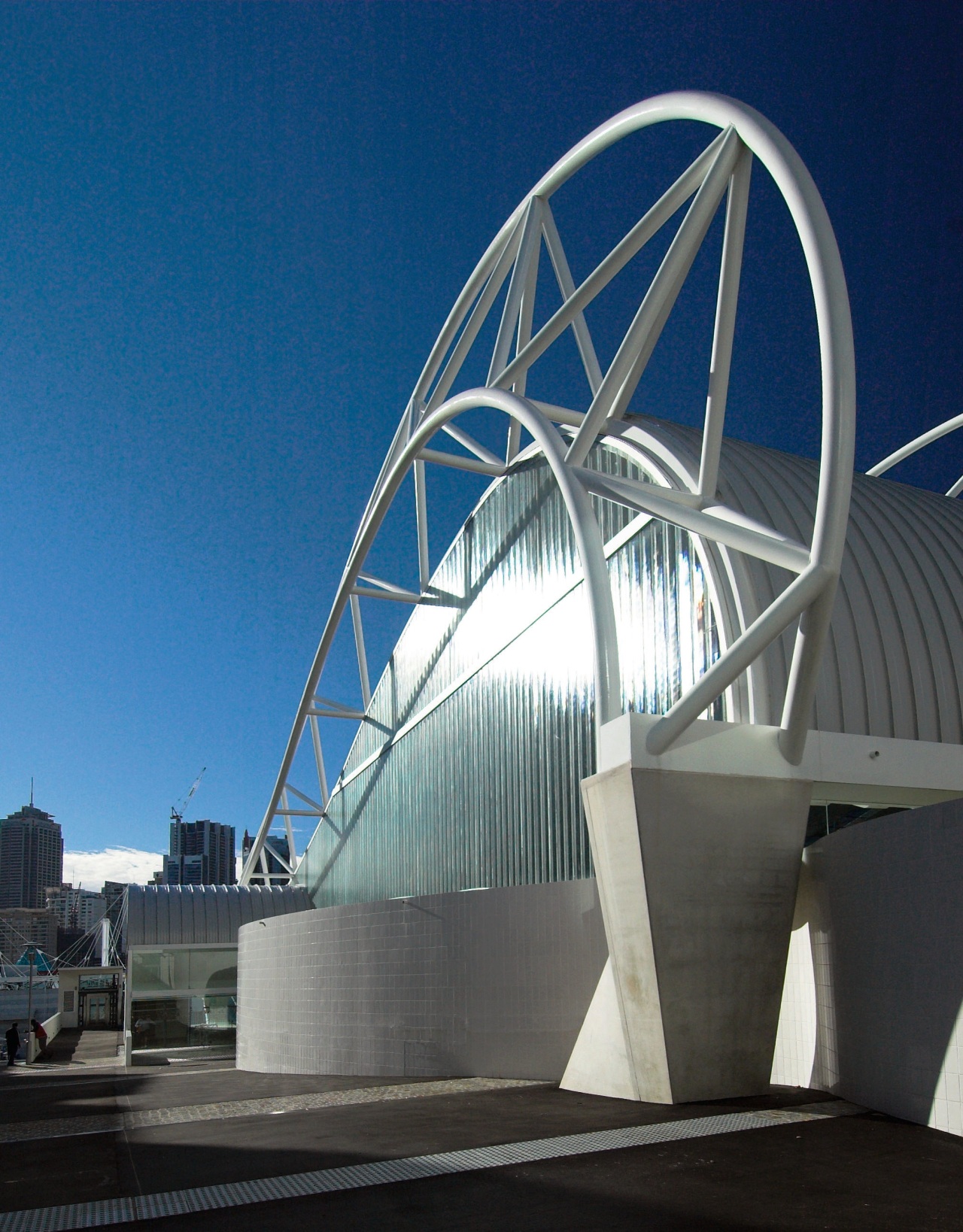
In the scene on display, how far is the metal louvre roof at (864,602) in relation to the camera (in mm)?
15562

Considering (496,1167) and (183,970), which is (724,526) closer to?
(496,1167)

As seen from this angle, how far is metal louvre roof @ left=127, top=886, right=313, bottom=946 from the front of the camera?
1426 inches

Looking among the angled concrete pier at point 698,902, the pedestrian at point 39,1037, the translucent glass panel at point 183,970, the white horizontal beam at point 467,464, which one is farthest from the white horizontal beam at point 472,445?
the pedestrian at point 39,1037

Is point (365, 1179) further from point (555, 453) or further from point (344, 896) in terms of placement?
point (344, 896)

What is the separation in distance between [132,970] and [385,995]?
776 inches

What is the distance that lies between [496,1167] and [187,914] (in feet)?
99.6

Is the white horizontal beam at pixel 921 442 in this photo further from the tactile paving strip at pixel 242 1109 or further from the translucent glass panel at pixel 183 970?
the translucent glass panel at pixel 183 970

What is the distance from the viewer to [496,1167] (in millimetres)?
9156

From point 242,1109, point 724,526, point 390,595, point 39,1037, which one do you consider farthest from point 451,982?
point 39,1037

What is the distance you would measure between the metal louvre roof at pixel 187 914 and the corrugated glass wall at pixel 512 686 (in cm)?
500

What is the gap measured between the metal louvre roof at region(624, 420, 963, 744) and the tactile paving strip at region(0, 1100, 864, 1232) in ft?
18.4

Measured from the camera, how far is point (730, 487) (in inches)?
722

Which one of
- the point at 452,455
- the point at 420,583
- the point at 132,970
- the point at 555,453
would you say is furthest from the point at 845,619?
the point at 132,970

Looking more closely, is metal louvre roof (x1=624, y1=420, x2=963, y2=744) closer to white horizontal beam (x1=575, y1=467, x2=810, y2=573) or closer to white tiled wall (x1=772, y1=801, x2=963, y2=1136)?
white horizontal beam (x1=575, y1=467, x2=810, y2=573)
